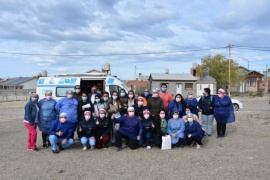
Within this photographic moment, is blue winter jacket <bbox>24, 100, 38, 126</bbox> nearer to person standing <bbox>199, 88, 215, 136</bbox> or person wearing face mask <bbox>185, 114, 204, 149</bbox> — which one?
person wearing face mask <bbox>185, 114, 204, 149</bbox>

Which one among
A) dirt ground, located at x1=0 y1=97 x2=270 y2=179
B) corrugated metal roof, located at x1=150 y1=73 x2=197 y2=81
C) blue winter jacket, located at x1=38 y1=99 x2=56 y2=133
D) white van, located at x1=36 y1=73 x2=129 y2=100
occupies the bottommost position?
dirt ground, located at x1=0 y1=97 x2=270 y2=179

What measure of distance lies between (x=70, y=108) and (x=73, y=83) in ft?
25.5

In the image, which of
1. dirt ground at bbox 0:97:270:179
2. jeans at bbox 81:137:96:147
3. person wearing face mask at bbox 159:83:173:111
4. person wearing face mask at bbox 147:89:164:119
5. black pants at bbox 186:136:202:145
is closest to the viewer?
dirt ground at bbox 0:97:270:179

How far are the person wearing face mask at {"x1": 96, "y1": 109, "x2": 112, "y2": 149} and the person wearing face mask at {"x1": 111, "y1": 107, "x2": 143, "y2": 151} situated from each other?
261mm

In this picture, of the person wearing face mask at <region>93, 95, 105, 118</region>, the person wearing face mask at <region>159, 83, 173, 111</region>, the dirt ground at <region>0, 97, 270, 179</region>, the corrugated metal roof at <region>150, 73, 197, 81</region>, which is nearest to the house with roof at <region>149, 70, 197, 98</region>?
the corrugated metal roof at <region>150, 73, 197, 81</region>

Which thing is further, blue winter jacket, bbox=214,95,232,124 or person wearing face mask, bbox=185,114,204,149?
blue winter jacket, bbox=214,95,232,124

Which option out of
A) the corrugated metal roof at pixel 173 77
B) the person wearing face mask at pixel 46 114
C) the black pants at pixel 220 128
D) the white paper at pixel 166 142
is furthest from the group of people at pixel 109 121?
the corrugated metal roof at pixel 173 77

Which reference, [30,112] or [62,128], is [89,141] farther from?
[30,112]

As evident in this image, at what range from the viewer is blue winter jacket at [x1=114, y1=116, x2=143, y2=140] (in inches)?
353

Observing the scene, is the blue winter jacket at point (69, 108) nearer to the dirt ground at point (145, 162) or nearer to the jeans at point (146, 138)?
the dirt ground at point (145, 162)

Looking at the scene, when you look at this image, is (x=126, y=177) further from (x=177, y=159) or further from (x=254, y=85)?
(x=254, y=85)

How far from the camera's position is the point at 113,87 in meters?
16.6

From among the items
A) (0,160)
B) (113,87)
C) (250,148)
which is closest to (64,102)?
(0,160)

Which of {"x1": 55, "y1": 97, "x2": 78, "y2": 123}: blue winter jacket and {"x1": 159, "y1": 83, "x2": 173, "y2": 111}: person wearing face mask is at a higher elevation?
{"x1": 159, "y1": 83, "x2": 173, "y2": 111}: person wearing face mask
